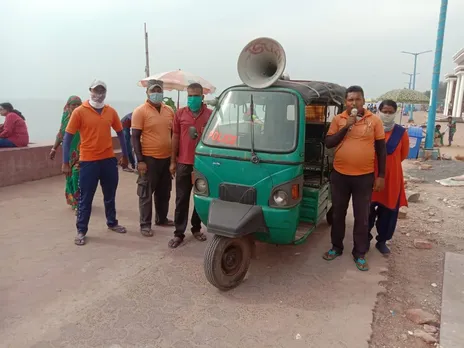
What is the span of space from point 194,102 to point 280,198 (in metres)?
1.62

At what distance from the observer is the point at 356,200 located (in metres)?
3.98

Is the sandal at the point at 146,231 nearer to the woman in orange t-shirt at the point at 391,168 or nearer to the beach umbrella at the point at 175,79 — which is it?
the woman in orange t-shirt at the point at 391,168

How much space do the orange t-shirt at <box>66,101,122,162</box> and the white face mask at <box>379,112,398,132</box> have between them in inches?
127

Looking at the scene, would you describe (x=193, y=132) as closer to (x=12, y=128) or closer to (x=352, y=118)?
(x=352, y=118)

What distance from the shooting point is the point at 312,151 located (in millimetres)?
4949

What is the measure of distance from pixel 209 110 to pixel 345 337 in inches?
111

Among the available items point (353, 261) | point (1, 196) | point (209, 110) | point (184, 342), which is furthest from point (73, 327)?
point (1, 196)

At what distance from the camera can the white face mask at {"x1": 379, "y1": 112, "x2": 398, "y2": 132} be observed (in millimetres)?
4121

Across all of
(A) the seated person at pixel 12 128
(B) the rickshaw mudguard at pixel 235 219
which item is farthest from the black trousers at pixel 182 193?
(A) the seated person at pixel 12 128

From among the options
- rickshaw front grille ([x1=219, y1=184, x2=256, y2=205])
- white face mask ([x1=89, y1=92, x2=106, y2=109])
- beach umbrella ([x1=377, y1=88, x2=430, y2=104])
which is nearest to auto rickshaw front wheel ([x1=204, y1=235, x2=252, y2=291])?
rickshaw front grille ([x1=219, y1=184, x2=256, y2=205])

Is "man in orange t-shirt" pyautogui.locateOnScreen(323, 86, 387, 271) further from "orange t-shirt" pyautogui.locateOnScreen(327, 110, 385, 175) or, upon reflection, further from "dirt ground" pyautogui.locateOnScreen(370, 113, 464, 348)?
"dirt ground" pyautogui.locateOnScreen(370, 113, 464, 348)

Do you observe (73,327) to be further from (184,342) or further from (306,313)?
(306,313)

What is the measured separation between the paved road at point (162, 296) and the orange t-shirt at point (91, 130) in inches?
44.0

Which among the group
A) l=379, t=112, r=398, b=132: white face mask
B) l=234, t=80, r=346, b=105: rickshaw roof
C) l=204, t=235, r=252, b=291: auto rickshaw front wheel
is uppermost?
l=234, t=80, r=346, b=105: rickshaw roof
